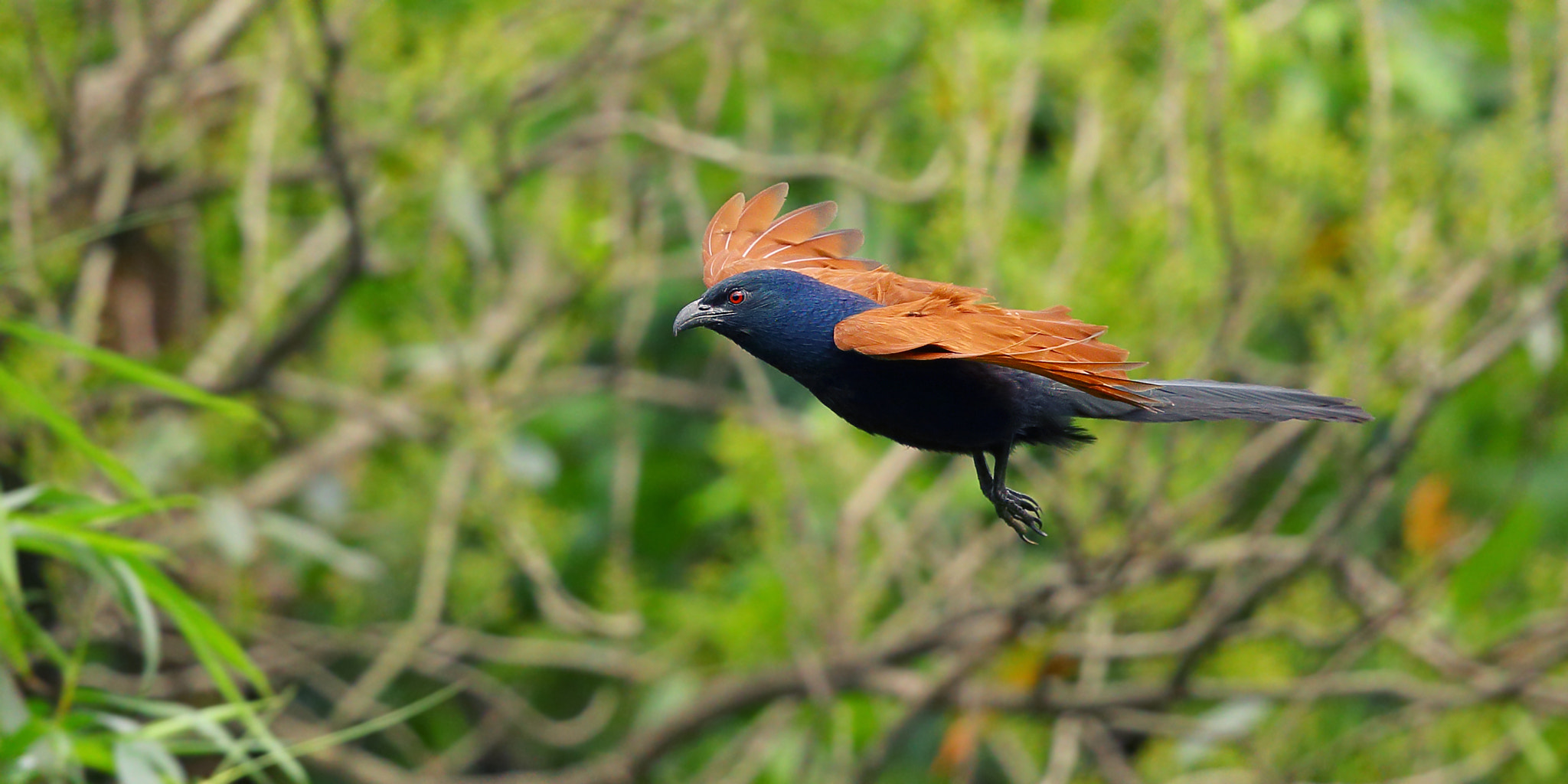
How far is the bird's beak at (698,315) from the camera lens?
82.4 inches

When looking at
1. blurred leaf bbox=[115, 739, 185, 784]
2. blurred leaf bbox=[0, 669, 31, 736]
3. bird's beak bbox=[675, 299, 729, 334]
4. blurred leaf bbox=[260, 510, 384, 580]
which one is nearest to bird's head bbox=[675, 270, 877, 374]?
bird's beak bbox=[675, 299, 729, 334]

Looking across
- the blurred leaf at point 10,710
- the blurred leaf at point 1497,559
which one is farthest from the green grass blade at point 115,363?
the blurred leaf at point 1497,559

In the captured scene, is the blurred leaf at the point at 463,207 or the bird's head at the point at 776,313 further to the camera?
the blurred leaf at the point at 463,207

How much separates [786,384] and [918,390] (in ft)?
13.0

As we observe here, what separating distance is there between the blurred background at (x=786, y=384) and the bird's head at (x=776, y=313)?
4.06ft

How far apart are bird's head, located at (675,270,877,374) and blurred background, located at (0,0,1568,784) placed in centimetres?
124

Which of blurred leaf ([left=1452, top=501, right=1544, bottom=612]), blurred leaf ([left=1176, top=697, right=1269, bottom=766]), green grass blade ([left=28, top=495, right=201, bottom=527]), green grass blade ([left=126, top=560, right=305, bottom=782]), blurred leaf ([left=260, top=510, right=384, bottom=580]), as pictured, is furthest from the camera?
blurred leaf ([left=1176, top=697, right=1269, bottom=766])

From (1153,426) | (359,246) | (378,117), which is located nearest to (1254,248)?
(1153,426)

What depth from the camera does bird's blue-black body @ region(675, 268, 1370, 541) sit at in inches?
77.3

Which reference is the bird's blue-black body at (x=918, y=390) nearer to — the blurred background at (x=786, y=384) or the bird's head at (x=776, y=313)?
the bird's head at (x=776, y=313)

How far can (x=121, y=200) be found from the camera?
4.92 meters

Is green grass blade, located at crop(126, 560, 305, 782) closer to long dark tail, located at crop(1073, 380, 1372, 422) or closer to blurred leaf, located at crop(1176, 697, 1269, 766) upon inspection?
long dark tail, located at crop(1073, 380, 1372, 422)

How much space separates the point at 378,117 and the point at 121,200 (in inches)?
41.5

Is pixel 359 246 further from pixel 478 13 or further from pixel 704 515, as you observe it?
pixel 704 515
